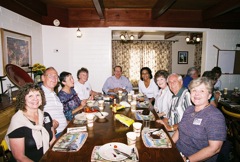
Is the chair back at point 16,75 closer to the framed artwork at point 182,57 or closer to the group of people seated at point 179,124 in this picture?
the group of people seated at point 179,124

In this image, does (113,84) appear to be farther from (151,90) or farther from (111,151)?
(111,151)

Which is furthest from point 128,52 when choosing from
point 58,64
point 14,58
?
point 14,58

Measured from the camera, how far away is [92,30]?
4852 mm

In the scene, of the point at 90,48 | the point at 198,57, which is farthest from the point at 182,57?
the point at 90,48

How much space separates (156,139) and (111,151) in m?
0.45

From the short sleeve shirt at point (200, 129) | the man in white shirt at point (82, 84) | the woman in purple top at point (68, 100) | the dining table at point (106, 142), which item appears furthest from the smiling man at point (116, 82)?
the short sleeve shirt at point (200, 129)

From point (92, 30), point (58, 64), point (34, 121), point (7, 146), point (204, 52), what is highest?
point (92, 30)

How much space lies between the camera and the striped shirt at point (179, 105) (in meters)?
2.05

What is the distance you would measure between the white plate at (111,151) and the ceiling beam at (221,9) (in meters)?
3.64

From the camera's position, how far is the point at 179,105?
210 cm

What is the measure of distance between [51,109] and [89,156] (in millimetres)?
1245

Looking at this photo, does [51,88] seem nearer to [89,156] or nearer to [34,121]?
[34,121]

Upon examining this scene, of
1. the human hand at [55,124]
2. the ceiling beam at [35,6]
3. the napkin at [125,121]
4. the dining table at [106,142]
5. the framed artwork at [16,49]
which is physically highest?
the ceiling beam at [35,6]

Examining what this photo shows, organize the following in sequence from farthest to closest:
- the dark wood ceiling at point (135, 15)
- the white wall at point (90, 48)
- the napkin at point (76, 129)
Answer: the white wall at point (90, 48)
the dark wood ceiling at point (135, 15)
the napkin at point (76, 129)
